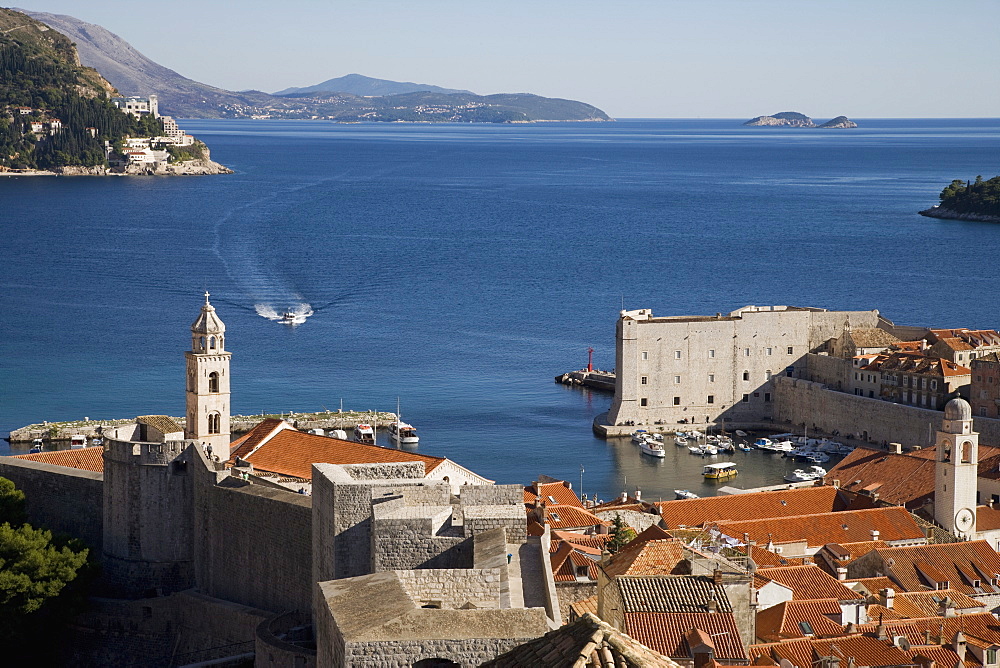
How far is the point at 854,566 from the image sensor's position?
24422 mm

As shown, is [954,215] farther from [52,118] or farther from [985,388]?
[52,118]

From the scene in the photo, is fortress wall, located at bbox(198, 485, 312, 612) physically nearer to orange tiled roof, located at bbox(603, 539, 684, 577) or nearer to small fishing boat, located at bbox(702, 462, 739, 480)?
orange tiled roof, located at bbox(603, 539, 684, 577)

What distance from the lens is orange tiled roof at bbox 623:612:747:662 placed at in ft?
51.3

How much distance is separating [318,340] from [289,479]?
1409 inches

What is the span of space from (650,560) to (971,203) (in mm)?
105726

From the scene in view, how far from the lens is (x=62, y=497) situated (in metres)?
25.9

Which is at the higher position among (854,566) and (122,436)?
(122,436)

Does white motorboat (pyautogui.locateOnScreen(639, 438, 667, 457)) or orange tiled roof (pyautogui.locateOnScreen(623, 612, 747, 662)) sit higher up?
orange tiled roof (pyautogui.locateOnScreen(623, 612, 747, 662))

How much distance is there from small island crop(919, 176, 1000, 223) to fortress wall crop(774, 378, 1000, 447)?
236 feet

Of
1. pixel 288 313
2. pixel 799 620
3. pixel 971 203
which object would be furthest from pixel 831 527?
pixel 971 203

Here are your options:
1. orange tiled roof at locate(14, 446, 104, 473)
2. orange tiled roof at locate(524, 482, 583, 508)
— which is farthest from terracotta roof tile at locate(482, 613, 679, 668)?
orange tiled roof at locate(14, 446, 104, 473)

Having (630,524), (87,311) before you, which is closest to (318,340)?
(87,311)

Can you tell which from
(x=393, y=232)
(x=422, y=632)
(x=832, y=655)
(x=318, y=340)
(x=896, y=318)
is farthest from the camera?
(x=393, y=232)

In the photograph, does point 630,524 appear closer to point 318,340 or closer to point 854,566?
point 854,566
